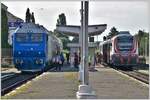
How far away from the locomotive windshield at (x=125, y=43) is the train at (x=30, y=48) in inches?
389

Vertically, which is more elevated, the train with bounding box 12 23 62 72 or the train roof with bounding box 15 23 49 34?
the train roof with bounding box 15 23 49 34

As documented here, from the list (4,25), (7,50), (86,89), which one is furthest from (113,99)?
(4,25)

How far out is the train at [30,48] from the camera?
41594mm

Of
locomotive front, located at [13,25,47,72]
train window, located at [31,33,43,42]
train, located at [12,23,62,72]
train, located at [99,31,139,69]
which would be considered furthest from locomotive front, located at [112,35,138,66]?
train window, located at [31,33,43,42]

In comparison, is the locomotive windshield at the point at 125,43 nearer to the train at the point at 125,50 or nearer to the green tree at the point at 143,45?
the train at the point at 125,50

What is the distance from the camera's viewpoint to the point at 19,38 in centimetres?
4225

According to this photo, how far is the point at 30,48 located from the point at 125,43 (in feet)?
37.7

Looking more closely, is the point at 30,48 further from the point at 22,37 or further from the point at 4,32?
the point at 4,32

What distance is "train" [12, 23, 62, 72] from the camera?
41.6 m

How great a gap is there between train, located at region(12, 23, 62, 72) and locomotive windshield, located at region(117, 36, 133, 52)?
988 cm

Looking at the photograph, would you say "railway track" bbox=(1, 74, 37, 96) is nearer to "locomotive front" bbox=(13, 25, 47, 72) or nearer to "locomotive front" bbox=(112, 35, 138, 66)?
"locomotive front" bbox=(13, 25, 47, 72)

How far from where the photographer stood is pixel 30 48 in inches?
1645

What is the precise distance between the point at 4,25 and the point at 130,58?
1591 inches

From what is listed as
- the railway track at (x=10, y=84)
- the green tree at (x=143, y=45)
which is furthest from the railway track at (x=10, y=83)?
the green tree at (x=143, y=45)
